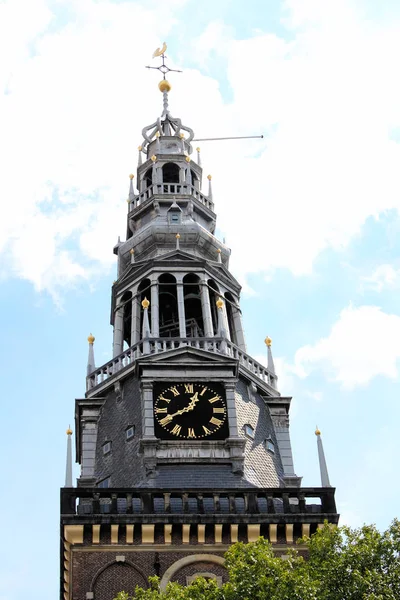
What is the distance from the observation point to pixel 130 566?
38.8 m

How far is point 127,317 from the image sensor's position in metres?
52.9

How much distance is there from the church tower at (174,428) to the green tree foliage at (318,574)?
6522 millimetres

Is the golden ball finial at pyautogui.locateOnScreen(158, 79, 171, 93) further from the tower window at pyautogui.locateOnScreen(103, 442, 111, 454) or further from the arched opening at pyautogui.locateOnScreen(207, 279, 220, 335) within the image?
the tower window at pyautogui.locateOnScreen(103, 442, 111, 454)

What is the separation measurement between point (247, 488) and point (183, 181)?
20720 mm

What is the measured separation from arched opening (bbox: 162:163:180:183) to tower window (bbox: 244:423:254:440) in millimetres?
17523

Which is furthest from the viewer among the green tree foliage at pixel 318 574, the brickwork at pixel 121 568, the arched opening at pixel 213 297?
the arched opening at pixel 213 297

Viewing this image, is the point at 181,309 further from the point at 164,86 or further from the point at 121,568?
the point at 164,86

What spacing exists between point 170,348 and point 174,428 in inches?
165

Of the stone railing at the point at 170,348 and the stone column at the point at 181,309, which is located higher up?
the stone column at the point at 181,309

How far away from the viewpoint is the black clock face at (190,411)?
44078 mm

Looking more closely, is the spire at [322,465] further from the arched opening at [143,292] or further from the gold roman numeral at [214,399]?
the arched opening at [143,292]

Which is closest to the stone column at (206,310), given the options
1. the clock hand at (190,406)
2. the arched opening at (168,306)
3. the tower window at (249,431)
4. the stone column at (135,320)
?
the arched opening at (168,306)

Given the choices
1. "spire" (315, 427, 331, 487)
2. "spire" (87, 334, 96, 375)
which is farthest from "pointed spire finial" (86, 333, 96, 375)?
"spire" (315, 427, 331, 487)

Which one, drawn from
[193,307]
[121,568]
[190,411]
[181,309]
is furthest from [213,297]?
[121,568]
